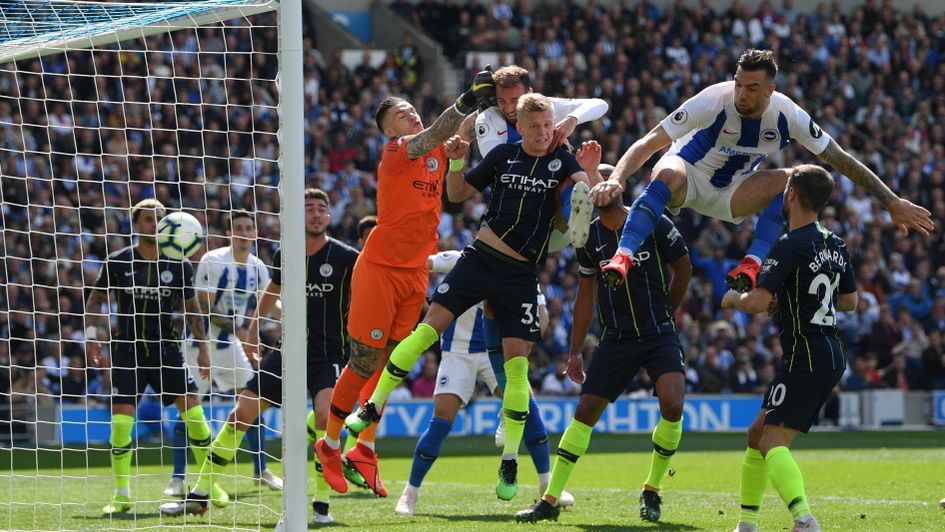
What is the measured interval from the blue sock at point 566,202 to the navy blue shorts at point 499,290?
44cm

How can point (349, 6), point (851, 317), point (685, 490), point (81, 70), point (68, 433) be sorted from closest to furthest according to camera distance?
point (685, 490) → point (68, 433) → point (81, 70) → point (851, 317) → point (349, 6)

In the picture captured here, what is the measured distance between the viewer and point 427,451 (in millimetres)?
9844

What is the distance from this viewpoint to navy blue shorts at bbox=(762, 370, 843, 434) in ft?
23.9

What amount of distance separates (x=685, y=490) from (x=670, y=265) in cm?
329

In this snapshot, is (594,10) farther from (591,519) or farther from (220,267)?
(591,519)

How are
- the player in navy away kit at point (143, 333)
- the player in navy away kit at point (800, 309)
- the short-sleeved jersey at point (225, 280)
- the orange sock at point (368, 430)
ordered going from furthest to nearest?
the short-sleeved jersey at point (225, 280)
the player in navy away kit at point (143, 333)
the orange sock at point (368, 430)
the player in navy away kit at point (800, 309)

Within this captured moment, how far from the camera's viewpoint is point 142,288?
34.8ft

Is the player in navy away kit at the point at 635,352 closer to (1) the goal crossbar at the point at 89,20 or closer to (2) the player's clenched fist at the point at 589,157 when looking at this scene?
(2) the player's clenched fist at the point at 589,157

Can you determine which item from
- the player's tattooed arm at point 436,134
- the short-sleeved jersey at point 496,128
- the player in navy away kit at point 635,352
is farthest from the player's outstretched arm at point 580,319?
the player's tattooed arm at point 436,134

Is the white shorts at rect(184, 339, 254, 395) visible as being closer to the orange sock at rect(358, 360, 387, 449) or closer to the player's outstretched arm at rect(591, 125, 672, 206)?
the orange sock at rect(358, 360, 387, 449)

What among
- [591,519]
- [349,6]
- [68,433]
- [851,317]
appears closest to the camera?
[591,519]

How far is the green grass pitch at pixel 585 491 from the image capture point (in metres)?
8.63

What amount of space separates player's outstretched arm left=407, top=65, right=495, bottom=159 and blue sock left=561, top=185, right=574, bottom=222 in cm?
80

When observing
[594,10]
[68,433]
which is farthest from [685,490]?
[594,10]
